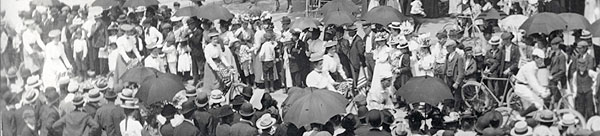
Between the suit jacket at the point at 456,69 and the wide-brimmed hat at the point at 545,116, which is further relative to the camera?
the suit jacket at the point at 456,69

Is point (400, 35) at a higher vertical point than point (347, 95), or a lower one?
higher

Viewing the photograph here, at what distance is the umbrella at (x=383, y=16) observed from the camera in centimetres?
1384

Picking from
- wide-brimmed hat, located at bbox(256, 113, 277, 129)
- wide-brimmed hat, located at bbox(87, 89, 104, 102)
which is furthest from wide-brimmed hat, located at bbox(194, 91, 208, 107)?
wide-brimmed hat, located at bbox(87, 89, 104, 102)

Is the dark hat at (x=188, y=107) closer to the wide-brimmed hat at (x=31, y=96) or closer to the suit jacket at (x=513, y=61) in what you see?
the wide-brimmed hat at (x=31, y=96)

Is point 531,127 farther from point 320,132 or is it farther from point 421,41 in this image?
point 421,41

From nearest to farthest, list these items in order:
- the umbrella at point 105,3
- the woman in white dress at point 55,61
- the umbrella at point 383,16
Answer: the woman in white dress at point 55,61 < the umbrella at point 105,3 < the umbrella at point 383,16

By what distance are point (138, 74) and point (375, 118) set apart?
3819mm

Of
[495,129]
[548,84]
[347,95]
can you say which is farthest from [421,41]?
[495,129]

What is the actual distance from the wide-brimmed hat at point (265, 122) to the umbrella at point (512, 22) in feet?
16.2

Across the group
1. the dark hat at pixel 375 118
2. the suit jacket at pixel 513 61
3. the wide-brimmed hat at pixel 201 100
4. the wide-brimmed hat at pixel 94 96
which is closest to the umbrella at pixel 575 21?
the suit jacket at pixel 513 61

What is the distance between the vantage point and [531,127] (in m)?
9.64

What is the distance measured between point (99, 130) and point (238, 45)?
4.13 metres

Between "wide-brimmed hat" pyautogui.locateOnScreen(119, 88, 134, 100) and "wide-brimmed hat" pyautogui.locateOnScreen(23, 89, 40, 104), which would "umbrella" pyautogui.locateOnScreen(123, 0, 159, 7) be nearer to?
"wide-brimmed hat" pyautogui.locateOnScreen(23, 89, 40, 104)

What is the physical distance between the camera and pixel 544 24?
11.5 metres
